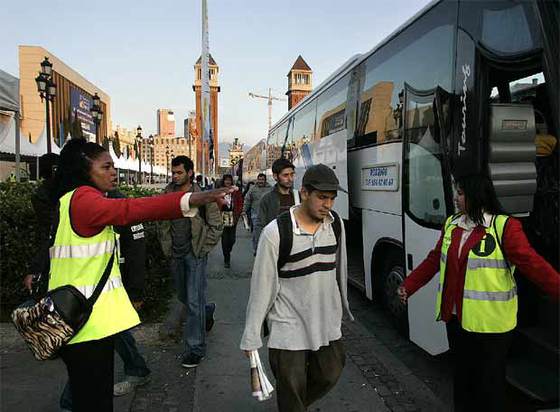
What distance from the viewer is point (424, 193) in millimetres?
4559

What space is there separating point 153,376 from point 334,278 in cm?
231

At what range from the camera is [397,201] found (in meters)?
5.12

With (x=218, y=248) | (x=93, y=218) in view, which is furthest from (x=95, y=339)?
(x=218, y=248)

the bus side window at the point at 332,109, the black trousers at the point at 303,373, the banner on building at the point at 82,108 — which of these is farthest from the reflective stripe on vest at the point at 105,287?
the banner on building at the point at 82,108

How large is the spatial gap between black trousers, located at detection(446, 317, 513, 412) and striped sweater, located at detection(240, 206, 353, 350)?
2.90 ft

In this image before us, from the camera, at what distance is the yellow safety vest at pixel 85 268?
7.51 feet

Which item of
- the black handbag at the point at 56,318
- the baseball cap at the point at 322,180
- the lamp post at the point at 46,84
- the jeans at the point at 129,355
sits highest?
the lamp post at the point at 46,84

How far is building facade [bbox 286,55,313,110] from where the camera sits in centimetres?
6781

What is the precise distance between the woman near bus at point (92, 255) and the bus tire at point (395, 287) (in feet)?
11.4

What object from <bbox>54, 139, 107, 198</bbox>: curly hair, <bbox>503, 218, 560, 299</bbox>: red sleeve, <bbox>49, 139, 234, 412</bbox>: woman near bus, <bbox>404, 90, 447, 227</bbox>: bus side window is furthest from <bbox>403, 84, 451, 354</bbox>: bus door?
<bbox>54, 139, 107, 198</bbox>: curly hair

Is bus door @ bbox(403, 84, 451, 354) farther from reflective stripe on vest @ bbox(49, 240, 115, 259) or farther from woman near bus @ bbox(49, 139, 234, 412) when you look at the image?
reflective stripe on vest @ bbox(49, 240, 115, 259)

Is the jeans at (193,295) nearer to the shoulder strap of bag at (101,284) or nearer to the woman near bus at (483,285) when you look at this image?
Answer: the shoulder strap of bag at (101,284)

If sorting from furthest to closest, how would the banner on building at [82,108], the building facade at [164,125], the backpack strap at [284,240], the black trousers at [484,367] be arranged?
the building facade at [164,125] < the banner on building at [82,108] < the black trousers at [484,367] < the backpack strap at [284,240]

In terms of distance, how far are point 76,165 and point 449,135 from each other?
10.4 feet
